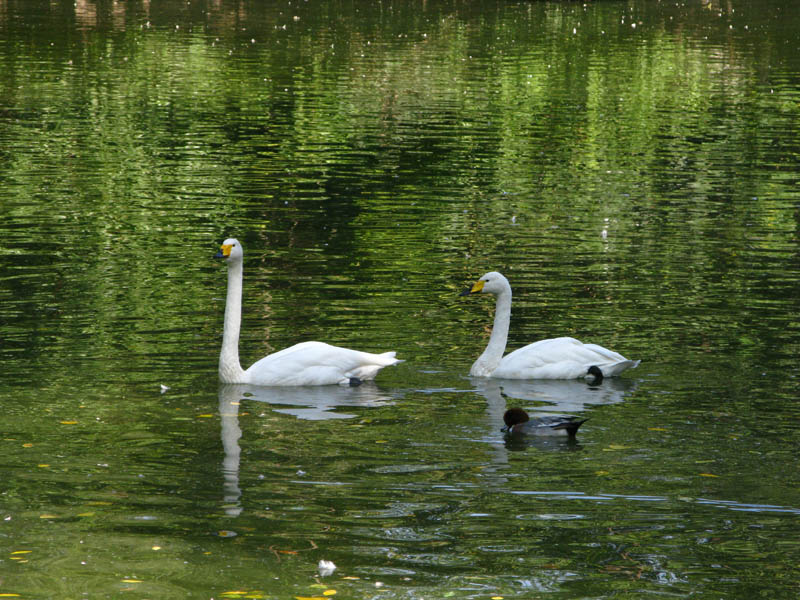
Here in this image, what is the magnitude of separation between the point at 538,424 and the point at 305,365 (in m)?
2.66

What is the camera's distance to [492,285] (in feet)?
44.7

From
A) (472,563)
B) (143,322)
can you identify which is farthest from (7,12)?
(472,563)

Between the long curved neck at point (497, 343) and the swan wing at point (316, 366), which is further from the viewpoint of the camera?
the long curved neck at point (497, 343)

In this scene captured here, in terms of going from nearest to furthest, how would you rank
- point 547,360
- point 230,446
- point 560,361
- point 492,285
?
point 230,446, point 560,361, point 547,360, point 492,285

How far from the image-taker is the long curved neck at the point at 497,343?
13094mm

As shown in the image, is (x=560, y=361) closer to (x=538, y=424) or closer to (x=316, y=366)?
(x=538, y=424)

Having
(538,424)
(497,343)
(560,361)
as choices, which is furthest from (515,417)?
(497,343)

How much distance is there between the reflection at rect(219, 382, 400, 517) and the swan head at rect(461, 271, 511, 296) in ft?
5.11

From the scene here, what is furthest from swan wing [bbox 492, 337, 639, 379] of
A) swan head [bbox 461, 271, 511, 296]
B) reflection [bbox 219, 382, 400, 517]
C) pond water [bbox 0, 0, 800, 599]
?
reflection [bbox 219, 382, 400, 517]

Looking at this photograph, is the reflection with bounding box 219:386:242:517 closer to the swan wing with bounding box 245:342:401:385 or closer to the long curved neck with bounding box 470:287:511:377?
the swan wing with bounding box 245:342:401:385

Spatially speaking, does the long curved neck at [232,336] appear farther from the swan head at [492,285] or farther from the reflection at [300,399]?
the swan head at [492,285]

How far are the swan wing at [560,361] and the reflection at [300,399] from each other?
1.28 metres

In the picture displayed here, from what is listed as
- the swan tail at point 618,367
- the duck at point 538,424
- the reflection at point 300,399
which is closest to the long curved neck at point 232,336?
the reflection at point 300,399

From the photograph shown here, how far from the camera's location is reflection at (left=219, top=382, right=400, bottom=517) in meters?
11.6
